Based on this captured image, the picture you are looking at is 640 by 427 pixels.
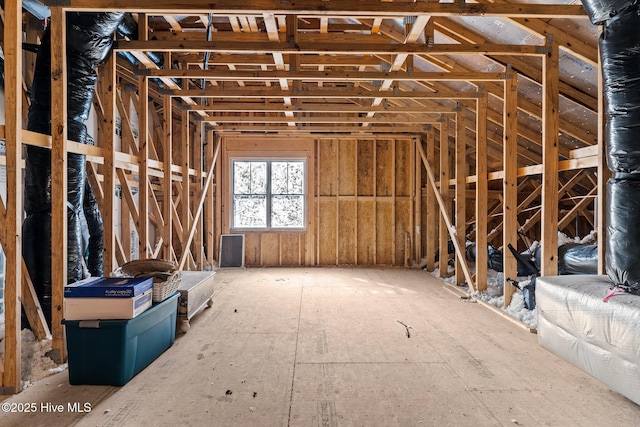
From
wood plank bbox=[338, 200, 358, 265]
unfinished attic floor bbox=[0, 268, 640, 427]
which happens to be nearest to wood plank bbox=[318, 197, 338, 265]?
wood plank bbox=[338, 200, 358, 265]

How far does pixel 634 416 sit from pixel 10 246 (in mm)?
4146

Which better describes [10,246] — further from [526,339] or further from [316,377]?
[526,339]

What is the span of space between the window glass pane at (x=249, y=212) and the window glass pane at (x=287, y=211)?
23cm

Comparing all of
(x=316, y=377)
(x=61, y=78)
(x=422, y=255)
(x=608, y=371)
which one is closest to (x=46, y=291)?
(x=61, y=78)

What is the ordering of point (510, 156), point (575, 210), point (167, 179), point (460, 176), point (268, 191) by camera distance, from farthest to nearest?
point (268, 191) → point (575, 210) → point (460, 176) → point (167, 179) → point (510, 156)

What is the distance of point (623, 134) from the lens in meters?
2.43

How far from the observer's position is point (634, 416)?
2.22 m

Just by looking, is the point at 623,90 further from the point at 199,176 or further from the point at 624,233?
the point at 199,176

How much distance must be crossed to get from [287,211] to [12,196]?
6033 millimetres

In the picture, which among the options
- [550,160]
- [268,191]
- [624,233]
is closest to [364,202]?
[268,191]

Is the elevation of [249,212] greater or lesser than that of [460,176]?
lesser

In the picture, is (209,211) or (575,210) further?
(209,211)

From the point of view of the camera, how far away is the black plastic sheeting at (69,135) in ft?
9.89

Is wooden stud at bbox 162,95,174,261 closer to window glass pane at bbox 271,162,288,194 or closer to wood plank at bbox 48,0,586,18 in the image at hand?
wood plank at bbox 48,0,586,18
